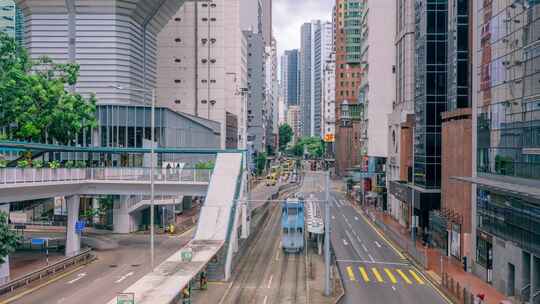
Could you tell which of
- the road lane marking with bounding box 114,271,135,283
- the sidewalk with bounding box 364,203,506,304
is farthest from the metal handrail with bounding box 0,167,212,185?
the sidewalk with bounding box 364,203,506,304

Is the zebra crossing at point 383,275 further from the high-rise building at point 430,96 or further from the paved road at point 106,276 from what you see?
the high-rise building at point 430,96

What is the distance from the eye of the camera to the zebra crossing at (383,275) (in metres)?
47.4

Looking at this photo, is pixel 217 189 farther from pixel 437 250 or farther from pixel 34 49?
pixel 34 49

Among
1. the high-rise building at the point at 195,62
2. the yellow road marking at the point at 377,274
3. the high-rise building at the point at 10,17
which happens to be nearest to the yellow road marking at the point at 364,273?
the yellow road marking at the point at 377,274

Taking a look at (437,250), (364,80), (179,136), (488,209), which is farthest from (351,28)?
(488,209)

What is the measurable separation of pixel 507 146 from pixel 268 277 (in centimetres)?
2053

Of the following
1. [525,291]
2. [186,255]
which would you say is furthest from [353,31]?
[186,255]

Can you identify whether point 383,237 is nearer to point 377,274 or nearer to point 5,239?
point 377,274

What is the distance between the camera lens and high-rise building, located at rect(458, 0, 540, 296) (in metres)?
39.4

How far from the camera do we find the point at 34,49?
9131cm

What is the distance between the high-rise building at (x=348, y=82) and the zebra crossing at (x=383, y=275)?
120 metres

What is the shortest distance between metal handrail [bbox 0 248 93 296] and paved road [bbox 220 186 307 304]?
14.2 m

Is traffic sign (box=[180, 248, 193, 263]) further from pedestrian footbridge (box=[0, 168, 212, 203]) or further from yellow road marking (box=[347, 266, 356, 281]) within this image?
pedestrian footbridge (box=[0, 168, 212, 203])

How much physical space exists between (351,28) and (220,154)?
4866 inches
